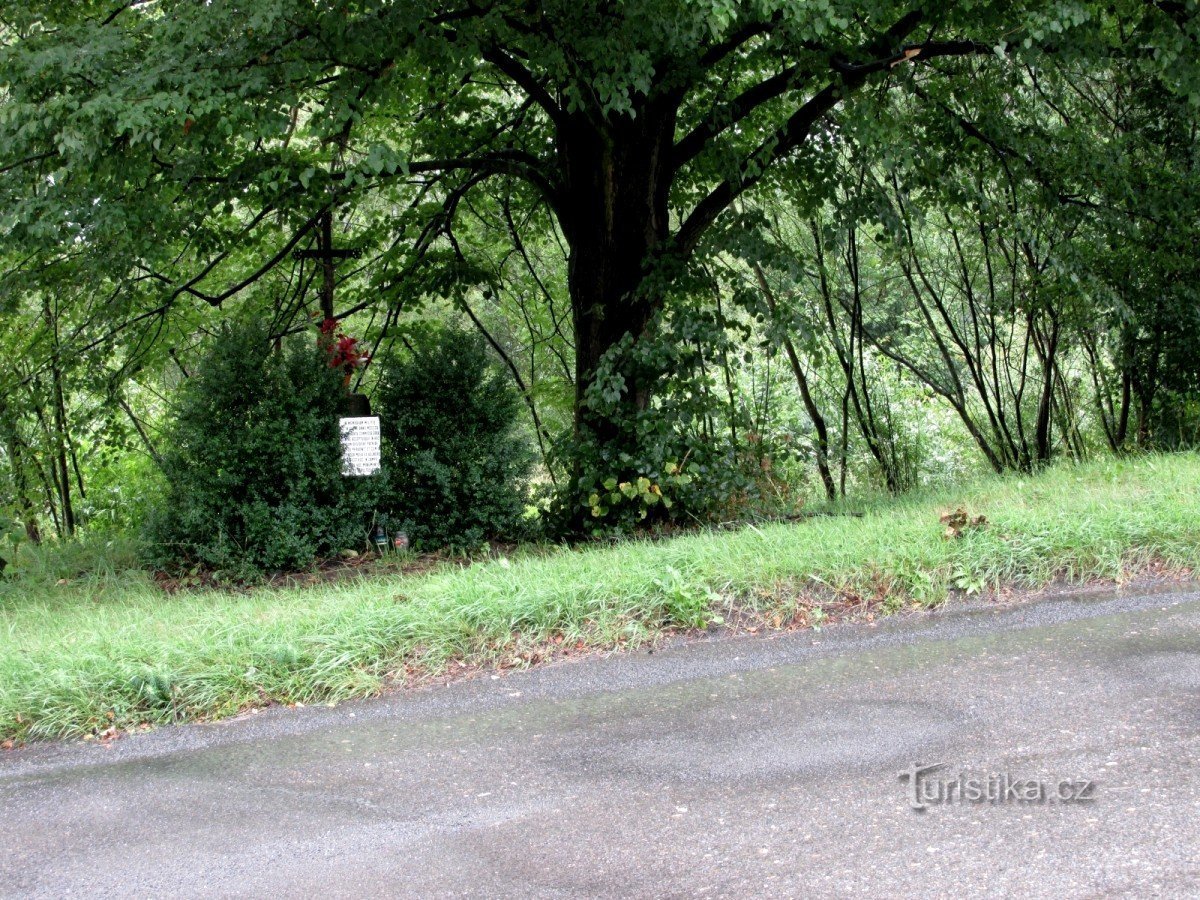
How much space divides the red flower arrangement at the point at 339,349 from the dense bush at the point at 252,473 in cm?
32

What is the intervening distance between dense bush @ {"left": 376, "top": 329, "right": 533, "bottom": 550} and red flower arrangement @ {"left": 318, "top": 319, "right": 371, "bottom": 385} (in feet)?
1.08

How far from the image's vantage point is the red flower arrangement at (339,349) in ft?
28.7

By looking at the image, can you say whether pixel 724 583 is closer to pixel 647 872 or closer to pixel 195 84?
pixel 647 872

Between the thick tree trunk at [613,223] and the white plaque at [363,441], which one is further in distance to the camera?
the thick tree trunk at [613,223]

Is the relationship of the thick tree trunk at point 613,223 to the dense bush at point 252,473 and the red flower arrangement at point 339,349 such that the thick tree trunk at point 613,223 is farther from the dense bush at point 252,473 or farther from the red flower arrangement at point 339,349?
the dense bush at point 252,473

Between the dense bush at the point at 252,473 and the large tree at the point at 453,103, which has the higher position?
the large tree at the point at 453,103

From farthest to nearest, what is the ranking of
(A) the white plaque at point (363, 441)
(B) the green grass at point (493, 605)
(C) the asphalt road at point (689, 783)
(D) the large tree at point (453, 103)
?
(A) the white plaque at point (363, 441)
(D) the large tree at point (453, 103)
(B) the green grass at point (493, 605)
(C) the asphalt road at point (689, 783)

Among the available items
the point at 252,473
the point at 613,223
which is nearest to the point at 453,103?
the point at 613,223

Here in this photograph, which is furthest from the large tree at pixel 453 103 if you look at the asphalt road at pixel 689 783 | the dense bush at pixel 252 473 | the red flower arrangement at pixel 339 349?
the asphalt road at pixel 689 783

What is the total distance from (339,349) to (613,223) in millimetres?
2579

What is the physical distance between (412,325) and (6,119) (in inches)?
225

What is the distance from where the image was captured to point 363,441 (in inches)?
321

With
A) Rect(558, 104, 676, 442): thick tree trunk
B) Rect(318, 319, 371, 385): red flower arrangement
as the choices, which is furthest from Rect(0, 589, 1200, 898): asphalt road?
Rect(558, 104, 676, 442): thick tree trunk

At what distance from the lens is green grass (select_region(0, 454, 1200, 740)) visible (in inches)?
192
